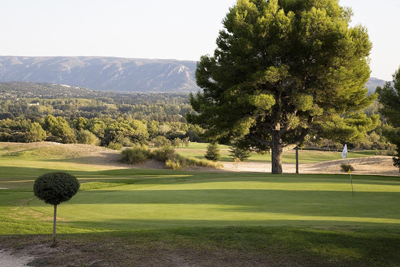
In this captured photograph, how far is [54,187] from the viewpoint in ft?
25.3

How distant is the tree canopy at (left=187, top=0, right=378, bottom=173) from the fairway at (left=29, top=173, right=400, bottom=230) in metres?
9.82

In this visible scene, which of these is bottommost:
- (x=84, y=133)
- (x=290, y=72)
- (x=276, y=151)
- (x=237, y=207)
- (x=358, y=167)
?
(x=358, y=167)

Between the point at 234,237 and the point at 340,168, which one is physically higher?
the point at 234,237

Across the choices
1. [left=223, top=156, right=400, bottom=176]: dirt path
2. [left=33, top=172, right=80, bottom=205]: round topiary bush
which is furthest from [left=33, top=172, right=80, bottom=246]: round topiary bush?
[left=223, top=156, right=400, bottom=176]: dirt path

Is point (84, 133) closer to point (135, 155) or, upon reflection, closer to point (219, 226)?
point (135, 155)

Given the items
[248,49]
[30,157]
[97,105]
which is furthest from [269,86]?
[97,105]

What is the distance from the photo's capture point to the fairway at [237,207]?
10344 millimetres

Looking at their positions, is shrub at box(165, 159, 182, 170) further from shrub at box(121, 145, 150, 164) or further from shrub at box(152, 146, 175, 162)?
shrub at box(121, 145, 150, 164)

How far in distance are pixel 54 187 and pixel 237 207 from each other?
6.11 metres

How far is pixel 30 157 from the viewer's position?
3944 cm

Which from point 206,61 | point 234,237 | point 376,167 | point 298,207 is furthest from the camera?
point 376,167

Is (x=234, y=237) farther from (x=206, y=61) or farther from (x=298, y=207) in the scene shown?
(x=206, y=61)

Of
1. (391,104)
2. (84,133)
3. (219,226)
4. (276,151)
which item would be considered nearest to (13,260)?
(219,226)

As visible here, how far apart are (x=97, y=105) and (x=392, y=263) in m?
165
